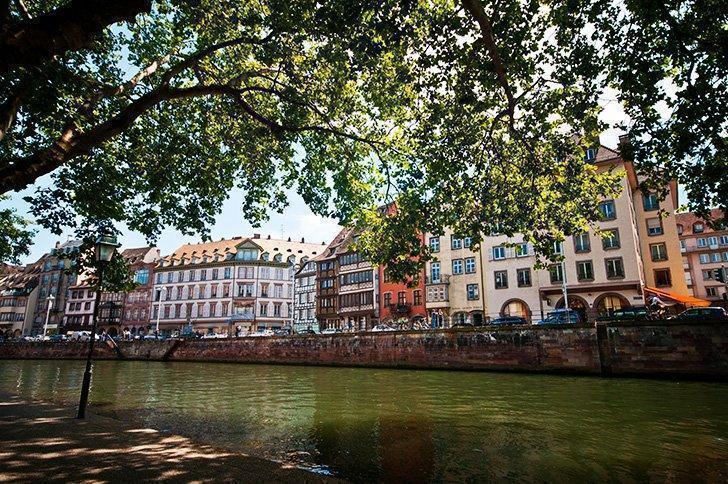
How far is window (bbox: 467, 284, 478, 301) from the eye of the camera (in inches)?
1791

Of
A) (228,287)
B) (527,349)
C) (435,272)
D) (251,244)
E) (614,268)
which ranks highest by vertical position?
(251,244)

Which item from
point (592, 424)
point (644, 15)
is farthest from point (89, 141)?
point (592, 424)

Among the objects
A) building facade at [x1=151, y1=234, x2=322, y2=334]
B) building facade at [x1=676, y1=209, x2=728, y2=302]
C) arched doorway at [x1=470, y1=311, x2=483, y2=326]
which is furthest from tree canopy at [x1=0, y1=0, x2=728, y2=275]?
building facade at [x1=676, y1=209, x2=728, y2=302]

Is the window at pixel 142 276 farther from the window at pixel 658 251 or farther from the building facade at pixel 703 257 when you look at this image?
the building facade at pixel 703 257

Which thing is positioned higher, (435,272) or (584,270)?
(435,272)

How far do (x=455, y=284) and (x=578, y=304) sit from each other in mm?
12480

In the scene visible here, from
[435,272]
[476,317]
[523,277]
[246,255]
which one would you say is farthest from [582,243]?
[246,255]

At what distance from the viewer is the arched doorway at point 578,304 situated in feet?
125

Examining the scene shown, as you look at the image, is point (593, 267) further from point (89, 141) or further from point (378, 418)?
point (89, 141)

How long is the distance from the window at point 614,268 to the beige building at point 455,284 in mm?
11944

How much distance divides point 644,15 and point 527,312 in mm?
36635

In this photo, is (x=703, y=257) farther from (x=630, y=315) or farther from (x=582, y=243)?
(x=630, y=315)

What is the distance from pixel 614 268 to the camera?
37312 mm

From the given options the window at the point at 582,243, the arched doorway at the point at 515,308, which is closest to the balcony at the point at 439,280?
the arched doorway at the point at 515,308
